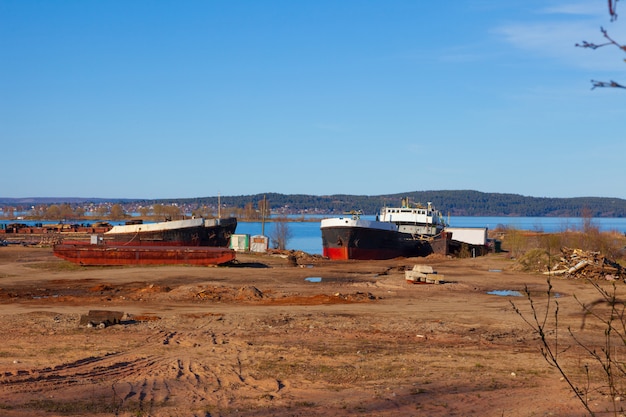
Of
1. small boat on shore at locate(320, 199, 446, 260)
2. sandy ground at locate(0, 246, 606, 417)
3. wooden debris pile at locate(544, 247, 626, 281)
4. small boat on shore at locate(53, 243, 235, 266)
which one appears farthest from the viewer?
small boat on shore at locate(320, 199, 446, 260)

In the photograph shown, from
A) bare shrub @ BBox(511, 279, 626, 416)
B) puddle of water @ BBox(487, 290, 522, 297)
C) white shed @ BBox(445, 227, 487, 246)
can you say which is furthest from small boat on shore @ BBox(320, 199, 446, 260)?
bare shrub @ BBox(511, 279, 626, 416)

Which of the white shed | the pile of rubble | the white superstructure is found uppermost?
the white superstructure

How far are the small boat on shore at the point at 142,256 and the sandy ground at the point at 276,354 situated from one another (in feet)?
36.1

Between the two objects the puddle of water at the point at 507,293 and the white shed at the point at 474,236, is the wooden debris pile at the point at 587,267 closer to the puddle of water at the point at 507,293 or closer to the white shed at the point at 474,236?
the puddle of water at the point at 507,293

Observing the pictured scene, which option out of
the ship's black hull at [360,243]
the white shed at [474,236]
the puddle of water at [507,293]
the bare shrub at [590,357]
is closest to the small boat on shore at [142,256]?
the ship's black hull at [360,243]

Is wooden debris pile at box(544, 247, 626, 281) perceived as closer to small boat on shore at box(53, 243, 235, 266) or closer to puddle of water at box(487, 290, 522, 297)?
puddle of water at box(487, 290, 522, 297)

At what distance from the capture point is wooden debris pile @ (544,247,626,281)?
36.9 m

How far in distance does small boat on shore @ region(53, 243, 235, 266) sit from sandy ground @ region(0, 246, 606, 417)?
434 inches

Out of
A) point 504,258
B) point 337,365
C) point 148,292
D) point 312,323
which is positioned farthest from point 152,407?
point 504,258

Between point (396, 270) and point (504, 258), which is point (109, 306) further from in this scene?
point (504, 258)

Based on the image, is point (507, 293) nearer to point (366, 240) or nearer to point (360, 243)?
point (360, 243)

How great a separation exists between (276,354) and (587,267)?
27.1 meters

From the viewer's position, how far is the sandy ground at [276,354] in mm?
10812

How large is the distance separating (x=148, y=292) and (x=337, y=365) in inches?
652
